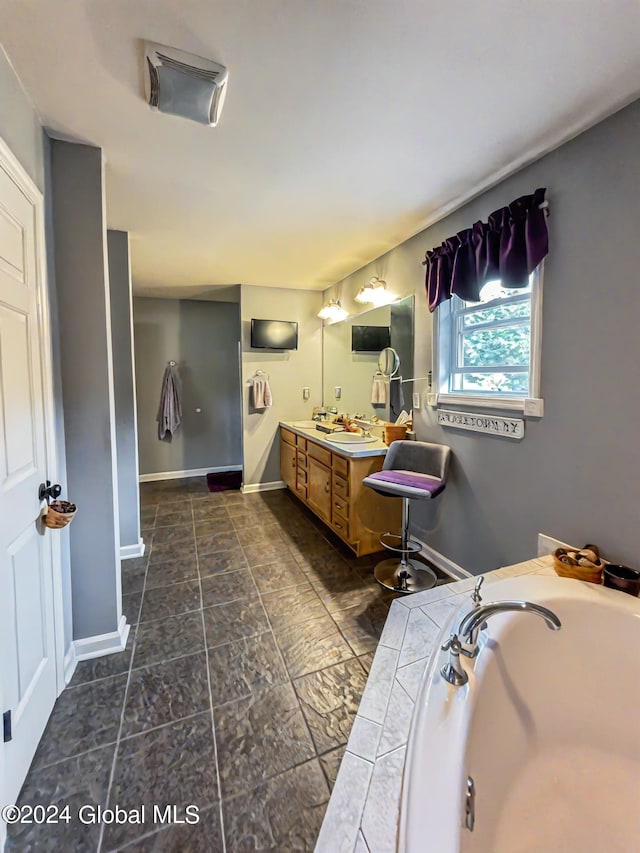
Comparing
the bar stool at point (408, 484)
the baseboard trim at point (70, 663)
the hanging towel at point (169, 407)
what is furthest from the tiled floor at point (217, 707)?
the hanging towel at point (169, 407)

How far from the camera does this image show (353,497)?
8.96ft

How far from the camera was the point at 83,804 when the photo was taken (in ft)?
3.89

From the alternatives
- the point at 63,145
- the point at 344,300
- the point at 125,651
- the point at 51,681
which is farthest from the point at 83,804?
the point at 344,300

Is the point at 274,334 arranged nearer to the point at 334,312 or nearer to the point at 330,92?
the point at 334,312

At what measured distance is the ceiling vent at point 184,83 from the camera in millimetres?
1223

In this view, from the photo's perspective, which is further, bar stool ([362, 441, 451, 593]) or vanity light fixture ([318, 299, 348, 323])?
vanity light fixture ([318, 299, 348, 323])

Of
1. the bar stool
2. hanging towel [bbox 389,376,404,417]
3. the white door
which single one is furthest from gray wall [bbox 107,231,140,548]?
hanging towel [bbox 389,376,404,417]

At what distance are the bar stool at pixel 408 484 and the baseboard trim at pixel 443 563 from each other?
0.07m

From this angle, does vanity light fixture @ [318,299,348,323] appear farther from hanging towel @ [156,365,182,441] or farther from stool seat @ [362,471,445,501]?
hanging towel @ [156,365,182,441]

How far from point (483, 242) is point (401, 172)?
597mm

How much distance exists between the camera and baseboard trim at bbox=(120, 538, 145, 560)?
282 cm

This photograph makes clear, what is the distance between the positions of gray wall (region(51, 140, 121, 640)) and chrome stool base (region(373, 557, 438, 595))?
1.63m

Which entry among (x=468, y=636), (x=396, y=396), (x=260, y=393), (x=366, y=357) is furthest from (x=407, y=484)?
(x=260, y=393)

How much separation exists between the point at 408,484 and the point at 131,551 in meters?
2.23
